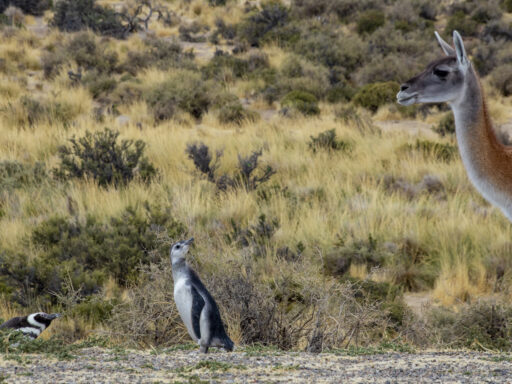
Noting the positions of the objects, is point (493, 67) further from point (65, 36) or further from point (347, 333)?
point (347, 333)

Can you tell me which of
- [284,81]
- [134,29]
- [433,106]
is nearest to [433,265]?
[433,106]

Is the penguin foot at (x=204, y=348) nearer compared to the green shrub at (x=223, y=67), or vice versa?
the penguin foot at (x=204, y=348)

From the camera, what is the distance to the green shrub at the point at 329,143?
14.2 meters

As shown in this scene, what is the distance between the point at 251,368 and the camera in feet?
14.3

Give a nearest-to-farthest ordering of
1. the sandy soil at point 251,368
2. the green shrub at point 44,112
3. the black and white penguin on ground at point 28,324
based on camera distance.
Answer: the sandy soil at point 251,368, the black and white penguin on ground at point 28,324, the green shrub at point 44,112

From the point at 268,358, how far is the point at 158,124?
13344 mm

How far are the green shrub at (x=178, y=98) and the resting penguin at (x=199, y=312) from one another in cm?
1351

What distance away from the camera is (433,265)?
9.08 metres

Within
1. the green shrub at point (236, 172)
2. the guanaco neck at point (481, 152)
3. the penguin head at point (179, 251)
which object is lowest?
the green shrub at point (236, 172)

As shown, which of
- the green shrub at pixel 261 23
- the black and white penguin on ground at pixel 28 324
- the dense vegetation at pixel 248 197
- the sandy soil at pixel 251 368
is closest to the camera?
the sandy soil at pixel 251 368

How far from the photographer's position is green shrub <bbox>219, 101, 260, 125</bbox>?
17.8 m

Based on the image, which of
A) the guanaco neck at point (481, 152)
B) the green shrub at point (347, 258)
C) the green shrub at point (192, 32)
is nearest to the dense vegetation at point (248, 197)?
the green shrub at point (347, 258)

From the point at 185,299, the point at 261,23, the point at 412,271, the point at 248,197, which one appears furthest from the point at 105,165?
the point at 261,23

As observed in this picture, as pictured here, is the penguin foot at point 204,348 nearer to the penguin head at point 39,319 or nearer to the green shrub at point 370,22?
the penguin head at point 39,319
